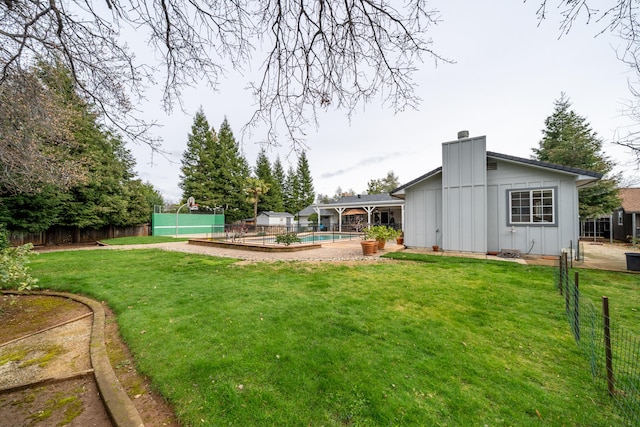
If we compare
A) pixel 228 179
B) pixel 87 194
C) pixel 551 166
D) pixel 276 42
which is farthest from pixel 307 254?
pixel 228 179

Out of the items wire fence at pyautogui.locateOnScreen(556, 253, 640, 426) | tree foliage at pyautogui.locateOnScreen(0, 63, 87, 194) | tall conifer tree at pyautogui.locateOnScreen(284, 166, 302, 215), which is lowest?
wire fence at pyautogui.locateOnScreen(556, 253, 640, 426)

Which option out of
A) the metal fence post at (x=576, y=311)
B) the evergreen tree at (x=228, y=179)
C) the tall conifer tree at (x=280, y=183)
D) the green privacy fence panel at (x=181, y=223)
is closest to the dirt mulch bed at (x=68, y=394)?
the metal fence post at (x=576, y=311)

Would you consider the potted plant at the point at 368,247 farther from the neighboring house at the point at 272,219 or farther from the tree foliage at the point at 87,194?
the neighboring house at the point at 272,219

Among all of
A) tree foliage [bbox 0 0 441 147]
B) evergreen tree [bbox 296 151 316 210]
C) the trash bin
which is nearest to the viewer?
tree foliage [bbox 0 0 441 147]

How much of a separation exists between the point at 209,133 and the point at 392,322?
36287 millimetres

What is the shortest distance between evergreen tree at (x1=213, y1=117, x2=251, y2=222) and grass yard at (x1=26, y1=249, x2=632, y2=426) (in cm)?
2947

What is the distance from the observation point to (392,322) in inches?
139

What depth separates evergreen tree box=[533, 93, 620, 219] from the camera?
16.2 meters

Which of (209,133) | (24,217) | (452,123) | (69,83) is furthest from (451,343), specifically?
(209,133)

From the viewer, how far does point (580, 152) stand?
1814 centimetres

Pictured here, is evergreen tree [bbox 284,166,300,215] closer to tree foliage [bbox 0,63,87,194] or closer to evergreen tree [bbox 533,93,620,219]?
evergreen tree [bbox 533,93,620,219]

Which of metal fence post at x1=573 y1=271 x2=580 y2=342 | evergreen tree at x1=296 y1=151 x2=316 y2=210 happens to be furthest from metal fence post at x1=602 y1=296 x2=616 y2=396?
evergreen tree at x1=296 y1=151 x2=316 y2=210

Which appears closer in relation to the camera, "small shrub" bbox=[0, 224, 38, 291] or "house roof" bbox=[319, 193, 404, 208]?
"small shrub" bbox=[0, 224, 38, 291]

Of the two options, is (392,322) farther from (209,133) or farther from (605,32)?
(209,133)
